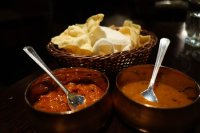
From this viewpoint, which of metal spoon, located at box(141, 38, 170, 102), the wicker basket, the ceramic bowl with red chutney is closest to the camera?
the ceramic bowl with red chutney

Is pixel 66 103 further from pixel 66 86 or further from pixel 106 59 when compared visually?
pixel 106 59

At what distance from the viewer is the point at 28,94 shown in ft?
2.23

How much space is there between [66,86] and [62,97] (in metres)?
0.05

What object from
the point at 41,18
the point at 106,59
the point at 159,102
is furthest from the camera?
the point at 41,18

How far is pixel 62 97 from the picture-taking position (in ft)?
2.37

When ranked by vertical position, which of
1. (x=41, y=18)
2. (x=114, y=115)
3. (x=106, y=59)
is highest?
(x=106, y=59)

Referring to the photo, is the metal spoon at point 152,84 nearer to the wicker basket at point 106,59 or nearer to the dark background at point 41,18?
the wicker basket at point 106,59

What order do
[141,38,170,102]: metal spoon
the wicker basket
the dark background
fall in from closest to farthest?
[141,38,170,102]: metal spoon, the wicker basket, the dark background

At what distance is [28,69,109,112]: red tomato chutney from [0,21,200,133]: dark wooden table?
9cm

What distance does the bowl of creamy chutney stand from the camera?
1.98ft

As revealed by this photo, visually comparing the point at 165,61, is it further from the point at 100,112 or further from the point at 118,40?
the point at 100,112

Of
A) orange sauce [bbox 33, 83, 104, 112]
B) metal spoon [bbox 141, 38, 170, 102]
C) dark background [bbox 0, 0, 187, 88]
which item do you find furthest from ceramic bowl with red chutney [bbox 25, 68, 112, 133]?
dark background [bbox 0, 0, 187, 88]

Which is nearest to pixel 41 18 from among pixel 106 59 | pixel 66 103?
pixel 106 59

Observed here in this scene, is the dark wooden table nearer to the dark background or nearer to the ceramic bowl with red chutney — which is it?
the ceramic bowl with red chutney
